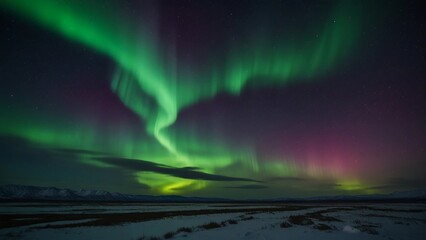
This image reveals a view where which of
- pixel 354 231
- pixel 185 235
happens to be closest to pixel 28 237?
pixel 185 235

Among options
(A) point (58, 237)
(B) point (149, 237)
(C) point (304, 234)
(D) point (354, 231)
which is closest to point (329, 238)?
(C) point (304, 234)

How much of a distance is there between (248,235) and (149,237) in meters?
7.58

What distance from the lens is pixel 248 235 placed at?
23938mm

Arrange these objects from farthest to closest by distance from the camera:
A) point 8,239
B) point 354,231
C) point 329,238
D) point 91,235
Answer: point 354,231, point 91,235, point 329,238, point 8,239

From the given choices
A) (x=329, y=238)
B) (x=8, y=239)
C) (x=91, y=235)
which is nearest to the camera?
(x=8, y=239)

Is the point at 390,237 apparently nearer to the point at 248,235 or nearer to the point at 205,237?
the point at 248,235

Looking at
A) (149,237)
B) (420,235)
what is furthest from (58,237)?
(420,235)

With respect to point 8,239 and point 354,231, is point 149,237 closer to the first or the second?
point 8,239

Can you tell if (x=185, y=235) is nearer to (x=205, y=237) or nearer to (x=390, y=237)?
(x=205, y=237)

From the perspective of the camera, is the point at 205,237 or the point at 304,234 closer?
the point at 205,237

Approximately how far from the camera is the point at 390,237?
23438 millimetres

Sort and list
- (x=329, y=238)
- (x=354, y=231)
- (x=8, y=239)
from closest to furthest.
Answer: (x=8, y=239)
(x=329, y=238)
(x=354, y=231)

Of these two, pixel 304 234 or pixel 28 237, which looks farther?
pixel 304 234

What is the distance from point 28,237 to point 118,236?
6258mm
